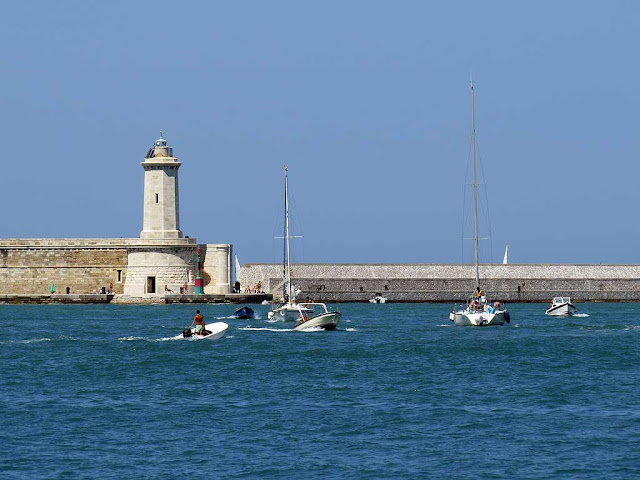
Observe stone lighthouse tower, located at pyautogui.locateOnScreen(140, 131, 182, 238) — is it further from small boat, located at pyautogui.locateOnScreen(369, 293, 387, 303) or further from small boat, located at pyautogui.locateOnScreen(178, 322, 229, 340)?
small boat, located at pyautogui.locateOnScreen(178, 322, 229, 340)

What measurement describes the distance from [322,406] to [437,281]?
2007 inches

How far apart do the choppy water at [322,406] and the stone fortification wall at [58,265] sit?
26171 mm

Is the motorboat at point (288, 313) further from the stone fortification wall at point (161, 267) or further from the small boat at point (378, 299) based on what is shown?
the small boat at point (378, 299)

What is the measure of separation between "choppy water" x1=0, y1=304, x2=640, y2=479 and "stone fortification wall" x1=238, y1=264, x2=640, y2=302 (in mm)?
29834

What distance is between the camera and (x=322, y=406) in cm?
2688

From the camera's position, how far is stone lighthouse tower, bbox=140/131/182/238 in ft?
230

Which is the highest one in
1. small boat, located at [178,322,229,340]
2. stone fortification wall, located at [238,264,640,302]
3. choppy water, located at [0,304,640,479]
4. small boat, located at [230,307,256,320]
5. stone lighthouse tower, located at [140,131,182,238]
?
stone lighthouse tower, located at [140,131,182,238]

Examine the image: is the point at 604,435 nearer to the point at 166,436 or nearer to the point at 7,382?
the point at 166,436

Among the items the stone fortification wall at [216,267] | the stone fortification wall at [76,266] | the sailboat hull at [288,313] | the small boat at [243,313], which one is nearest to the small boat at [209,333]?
the sailboat hull at [288,313]

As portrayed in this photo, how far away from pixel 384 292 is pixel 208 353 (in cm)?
3872

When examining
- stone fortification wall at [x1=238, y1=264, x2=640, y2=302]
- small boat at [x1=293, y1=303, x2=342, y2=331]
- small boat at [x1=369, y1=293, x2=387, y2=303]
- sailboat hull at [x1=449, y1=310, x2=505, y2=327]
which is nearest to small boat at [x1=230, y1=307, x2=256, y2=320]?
small boat at [x1=293, y1=303, x2=342, y2=331]

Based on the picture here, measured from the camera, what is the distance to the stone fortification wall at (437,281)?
7681 cm

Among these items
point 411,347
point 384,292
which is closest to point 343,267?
point 384,292

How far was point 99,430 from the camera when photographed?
24.0 meters
